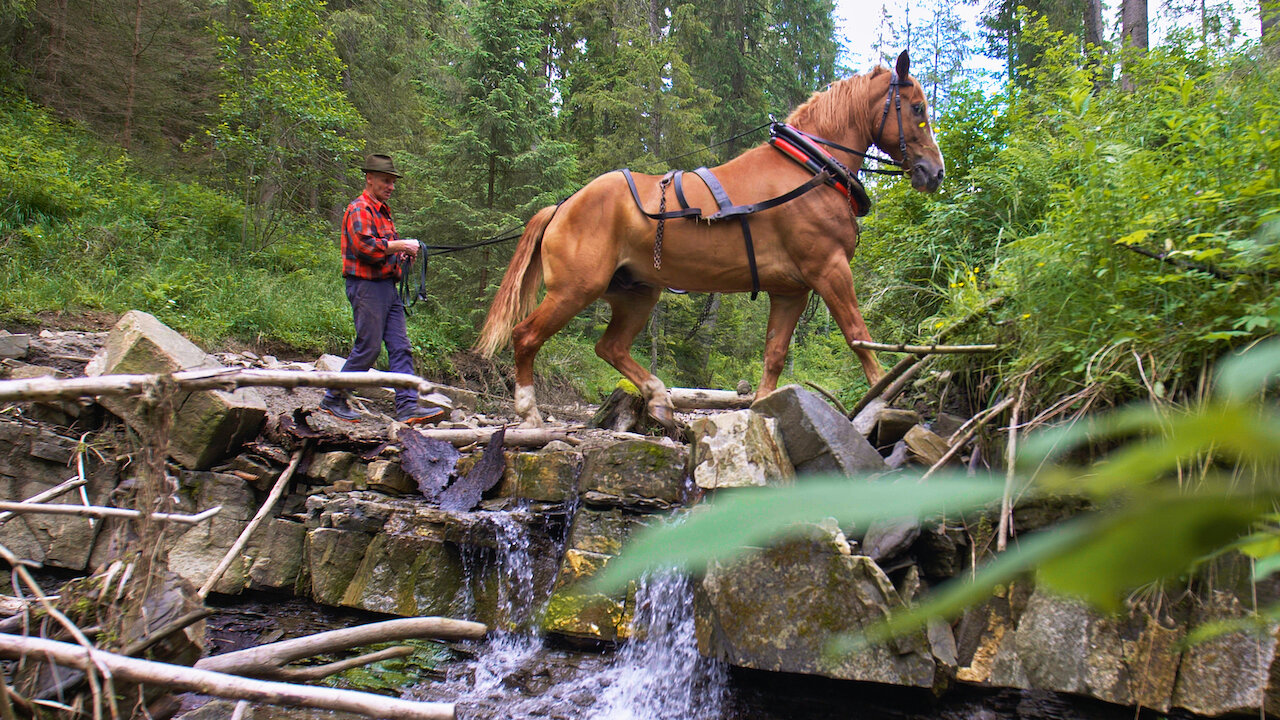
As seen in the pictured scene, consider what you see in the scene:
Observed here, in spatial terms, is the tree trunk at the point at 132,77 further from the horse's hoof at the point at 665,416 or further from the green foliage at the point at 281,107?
the horse's hoof at the point at 665,416

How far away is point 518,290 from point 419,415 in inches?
49.3

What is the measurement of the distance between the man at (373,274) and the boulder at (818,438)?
9.53 ft

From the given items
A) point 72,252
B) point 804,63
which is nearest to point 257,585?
point 72,252

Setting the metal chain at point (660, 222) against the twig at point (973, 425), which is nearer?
the twig at point (973, 425)

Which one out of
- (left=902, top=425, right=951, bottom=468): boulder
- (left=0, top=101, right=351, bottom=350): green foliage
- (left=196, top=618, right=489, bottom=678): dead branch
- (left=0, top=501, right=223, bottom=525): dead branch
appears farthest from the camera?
(left=0, top=101, right=351, bottom=350): green foliage

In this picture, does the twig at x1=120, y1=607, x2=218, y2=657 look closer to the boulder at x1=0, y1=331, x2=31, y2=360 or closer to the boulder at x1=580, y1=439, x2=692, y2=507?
the boulder at x1=580, y1=439, x2=692, y2=507

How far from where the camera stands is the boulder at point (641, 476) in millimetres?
3980

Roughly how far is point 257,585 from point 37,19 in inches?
527

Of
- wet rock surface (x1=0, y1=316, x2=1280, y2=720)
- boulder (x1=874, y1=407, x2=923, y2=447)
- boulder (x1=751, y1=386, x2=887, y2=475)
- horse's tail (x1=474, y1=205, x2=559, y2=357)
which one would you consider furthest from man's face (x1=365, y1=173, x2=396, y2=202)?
boulder (x1=874, y1=407, x2=923, y2=447)

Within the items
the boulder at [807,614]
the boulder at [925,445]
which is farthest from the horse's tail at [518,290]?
the boulder at [925,445]

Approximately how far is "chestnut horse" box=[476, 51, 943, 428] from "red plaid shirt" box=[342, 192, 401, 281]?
1.09 m

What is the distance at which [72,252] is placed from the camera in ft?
28.4

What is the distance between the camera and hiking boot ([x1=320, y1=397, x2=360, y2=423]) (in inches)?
218

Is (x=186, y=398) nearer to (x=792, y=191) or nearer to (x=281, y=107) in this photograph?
(x=792, y=191)
